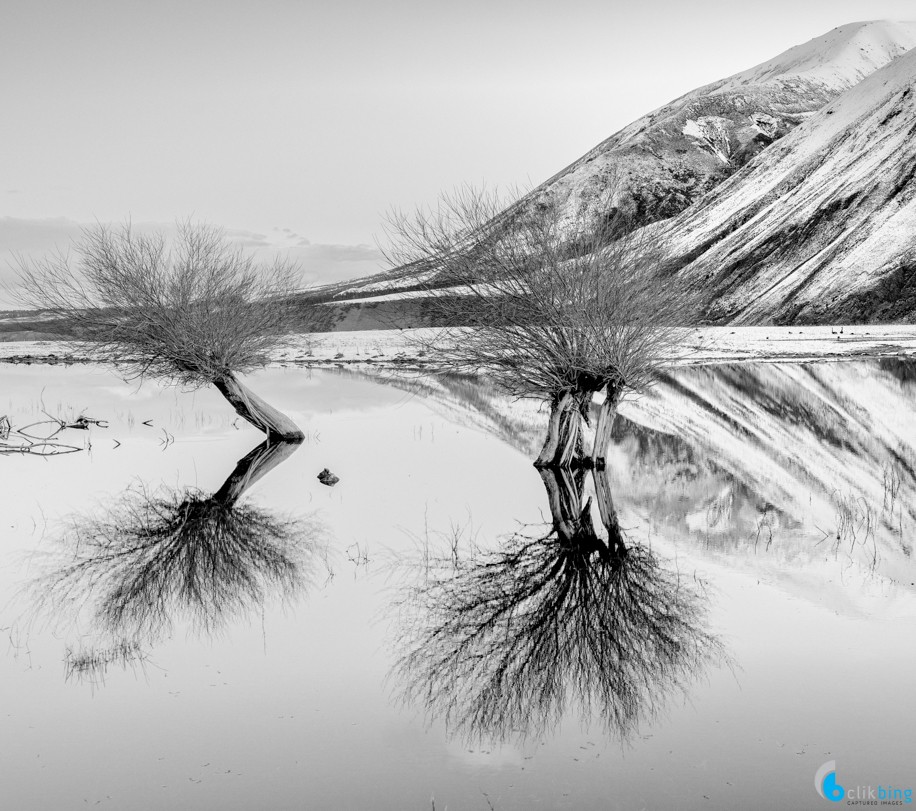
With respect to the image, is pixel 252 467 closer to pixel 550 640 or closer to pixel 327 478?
pixel 327 478

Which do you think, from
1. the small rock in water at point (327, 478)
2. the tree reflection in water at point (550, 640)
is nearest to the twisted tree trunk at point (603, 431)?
the small rock in water at point (327, 478)

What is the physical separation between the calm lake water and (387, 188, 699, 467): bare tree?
2396 millimetres

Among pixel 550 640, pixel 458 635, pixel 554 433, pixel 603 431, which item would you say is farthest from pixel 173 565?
pixel 603 431

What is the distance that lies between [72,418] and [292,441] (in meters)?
11.6

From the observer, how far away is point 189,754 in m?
8.97

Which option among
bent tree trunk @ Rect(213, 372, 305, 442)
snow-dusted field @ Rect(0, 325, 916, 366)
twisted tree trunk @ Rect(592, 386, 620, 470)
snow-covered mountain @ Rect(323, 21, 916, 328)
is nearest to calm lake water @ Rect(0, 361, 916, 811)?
twisted tree trunk @ Rect(592, 386, 620, 470)

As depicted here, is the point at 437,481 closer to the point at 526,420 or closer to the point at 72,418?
the point at 526,420

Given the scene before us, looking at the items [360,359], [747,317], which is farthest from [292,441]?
[747,317]

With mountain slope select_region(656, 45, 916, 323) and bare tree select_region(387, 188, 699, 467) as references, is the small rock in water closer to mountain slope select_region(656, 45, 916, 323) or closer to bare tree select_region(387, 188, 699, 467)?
bare tree select_region(387, 188, 699, 467)

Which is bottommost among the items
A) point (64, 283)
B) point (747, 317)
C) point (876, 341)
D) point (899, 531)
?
point (899, 531)

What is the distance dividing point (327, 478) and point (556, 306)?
7.03 m

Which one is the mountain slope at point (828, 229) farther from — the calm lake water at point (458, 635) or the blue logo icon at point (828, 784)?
the blue logo icon at point (828, 784)

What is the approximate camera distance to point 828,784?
324 inches

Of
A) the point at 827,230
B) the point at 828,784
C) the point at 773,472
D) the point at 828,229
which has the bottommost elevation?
the point at 828,784
